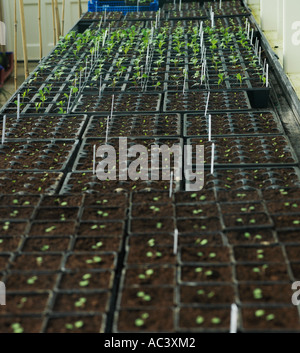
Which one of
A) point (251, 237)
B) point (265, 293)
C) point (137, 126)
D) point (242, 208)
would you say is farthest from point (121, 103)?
point (265, 293)

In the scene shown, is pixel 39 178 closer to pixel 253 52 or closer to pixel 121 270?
pixel 121 270

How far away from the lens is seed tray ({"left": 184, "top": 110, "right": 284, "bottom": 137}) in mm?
3498

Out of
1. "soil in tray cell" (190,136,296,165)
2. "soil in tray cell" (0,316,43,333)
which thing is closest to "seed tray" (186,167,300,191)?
"soil in tray cell" (190,136,296,165)

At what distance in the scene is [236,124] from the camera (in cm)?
361

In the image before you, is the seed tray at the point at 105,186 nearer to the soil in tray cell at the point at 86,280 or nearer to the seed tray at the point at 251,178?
the seed tray at the point at 251,178

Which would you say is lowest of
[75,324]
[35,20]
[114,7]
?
[75,324]

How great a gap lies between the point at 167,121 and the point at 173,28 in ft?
10.0

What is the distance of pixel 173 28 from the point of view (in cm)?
647

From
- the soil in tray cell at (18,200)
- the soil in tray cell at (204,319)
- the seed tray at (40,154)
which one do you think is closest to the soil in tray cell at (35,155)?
the seed tray at (40,154)

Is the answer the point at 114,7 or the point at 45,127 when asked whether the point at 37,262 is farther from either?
Result: the point at 114,7

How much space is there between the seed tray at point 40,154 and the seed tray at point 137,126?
0.21 metres

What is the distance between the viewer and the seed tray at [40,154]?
3.11 m

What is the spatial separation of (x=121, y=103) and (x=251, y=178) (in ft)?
5.06
